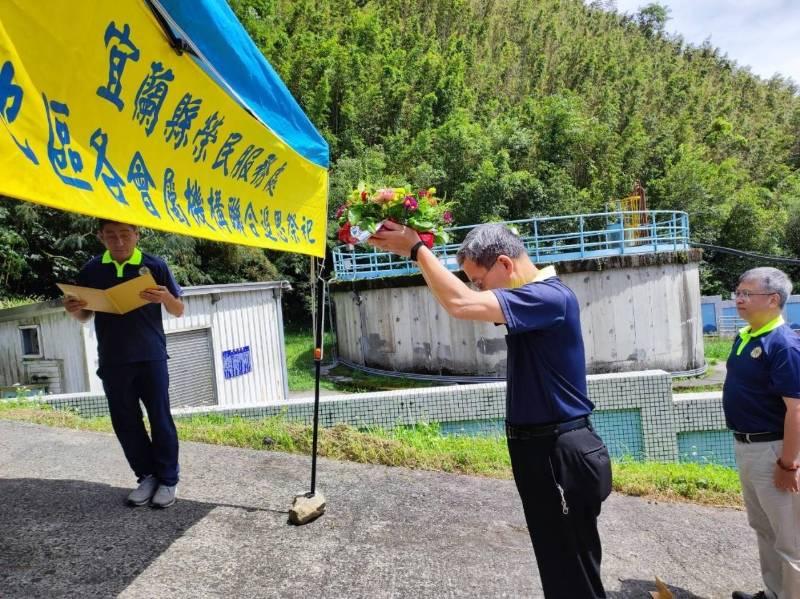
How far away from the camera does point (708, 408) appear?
20.0 feet

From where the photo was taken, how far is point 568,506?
202cm

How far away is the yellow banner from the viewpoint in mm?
1491

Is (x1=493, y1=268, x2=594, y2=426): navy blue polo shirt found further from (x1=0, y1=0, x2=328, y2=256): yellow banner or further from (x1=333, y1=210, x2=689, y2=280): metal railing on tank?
A: (x1=333, y1=210, x2=689, y2=280): metal railing on tank

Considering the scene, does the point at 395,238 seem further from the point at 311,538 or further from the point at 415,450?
the point at 415,450

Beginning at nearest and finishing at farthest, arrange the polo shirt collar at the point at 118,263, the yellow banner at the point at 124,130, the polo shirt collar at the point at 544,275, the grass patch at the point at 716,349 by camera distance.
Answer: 1. the yellow banner at the point at 124,130
2. the polo shirt collar at the point at 544,275
3. the polo shirt collar at the point at 118,263
4. the grass patch at the point at 716,349

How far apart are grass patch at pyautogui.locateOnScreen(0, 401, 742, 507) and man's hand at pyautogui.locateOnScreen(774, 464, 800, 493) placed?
1539 millimetres

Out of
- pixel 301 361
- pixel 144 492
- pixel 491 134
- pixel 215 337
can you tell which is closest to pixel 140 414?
pixel 144 492

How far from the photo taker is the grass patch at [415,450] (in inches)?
165

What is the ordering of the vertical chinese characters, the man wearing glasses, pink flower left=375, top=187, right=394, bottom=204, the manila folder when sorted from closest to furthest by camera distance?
the vertical chinese characters < pink flower left=375, top=187, right=394, bottom=204 < the man wearing glasses < the manila folder

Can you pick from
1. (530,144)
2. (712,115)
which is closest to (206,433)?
(530,144)

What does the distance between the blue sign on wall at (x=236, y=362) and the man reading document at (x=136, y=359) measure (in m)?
6.88

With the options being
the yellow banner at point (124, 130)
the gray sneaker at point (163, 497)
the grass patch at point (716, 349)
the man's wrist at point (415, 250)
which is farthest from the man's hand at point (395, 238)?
the grass patch at point (716, 349)

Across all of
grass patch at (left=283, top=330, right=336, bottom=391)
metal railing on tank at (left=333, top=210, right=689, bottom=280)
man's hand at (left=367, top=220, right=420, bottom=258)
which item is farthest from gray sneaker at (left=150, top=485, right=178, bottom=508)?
grass patch at (left=283, top=330, right=336, bottom=391)

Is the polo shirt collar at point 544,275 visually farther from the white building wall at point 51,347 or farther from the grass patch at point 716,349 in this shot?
the grass patch at point 716,349
